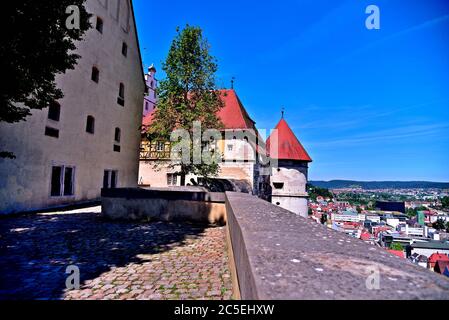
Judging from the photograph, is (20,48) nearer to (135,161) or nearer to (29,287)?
(29,287)

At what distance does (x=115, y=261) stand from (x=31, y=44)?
16.7ft

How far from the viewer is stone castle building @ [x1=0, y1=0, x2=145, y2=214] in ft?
34.9

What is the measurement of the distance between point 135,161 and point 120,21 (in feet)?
33.8

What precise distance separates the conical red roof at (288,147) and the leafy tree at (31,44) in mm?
27132

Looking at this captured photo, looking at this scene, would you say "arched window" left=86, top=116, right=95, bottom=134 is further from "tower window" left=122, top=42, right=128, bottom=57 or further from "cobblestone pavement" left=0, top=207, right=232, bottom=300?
"cobblestone pavement" left=0, top=207, right=232, bottom=300

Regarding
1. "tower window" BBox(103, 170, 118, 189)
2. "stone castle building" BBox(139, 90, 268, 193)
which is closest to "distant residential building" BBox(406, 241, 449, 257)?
"stone castle building" BBox(139, 90, 268, 193)

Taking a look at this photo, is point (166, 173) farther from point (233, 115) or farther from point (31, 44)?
point (31, 44)

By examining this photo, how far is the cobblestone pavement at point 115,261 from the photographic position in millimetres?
3457

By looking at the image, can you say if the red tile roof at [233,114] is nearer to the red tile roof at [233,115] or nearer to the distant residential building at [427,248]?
the red tile roof at [233,115]

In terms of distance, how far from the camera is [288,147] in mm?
31594

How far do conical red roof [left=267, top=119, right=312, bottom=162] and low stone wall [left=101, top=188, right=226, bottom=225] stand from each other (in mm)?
23192

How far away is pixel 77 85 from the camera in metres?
13.6

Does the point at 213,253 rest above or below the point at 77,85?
below
